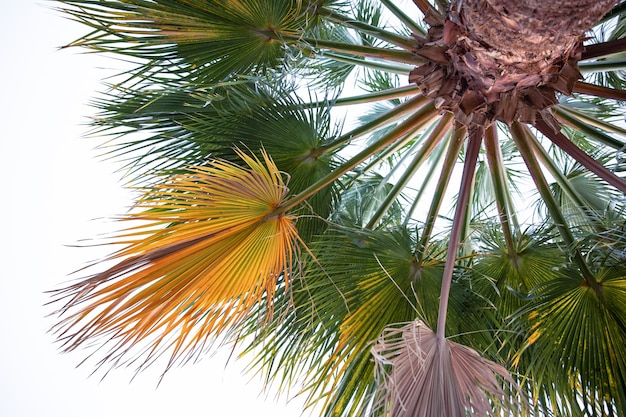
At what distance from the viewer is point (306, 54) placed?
6.73 ft

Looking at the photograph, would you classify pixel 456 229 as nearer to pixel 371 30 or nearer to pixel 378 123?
pixel 378 123

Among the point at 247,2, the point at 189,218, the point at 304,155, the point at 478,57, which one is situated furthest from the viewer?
the point at 304,155

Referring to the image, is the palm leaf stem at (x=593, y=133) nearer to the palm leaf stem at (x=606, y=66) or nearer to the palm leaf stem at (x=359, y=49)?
the palm leaf stem at (x=606, y=66)

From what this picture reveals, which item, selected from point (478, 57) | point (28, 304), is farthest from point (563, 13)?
point (28, 304)

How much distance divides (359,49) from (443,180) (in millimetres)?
528

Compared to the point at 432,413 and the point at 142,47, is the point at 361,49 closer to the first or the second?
the point at 142,47

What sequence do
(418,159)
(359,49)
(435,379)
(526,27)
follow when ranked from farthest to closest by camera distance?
(418,159)
(359,49)
(435,379)
(526,27)

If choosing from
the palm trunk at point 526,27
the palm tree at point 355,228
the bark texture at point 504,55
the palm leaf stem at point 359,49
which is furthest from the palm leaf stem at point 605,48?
the palm leaf stem at point 359,49

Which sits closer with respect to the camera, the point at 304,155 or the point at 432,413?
the point at 432,413

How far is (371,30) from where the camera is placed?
202 cm

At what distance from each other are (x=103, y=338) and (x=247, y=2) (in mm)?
1101

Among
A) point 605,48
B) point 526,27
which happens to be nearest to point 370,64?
point 605,48

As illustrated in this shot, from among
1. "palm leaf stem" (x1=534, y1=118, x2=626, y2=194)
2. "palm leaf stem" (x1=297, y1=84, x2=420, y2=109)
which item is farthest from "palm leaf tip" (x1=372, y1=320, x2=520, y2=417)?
"palm leaf stem" (x1=297, y1=84, x2=420, y2=109)

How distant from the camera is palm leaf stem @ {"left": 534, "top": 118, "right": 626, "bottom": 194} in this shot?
1.56m
